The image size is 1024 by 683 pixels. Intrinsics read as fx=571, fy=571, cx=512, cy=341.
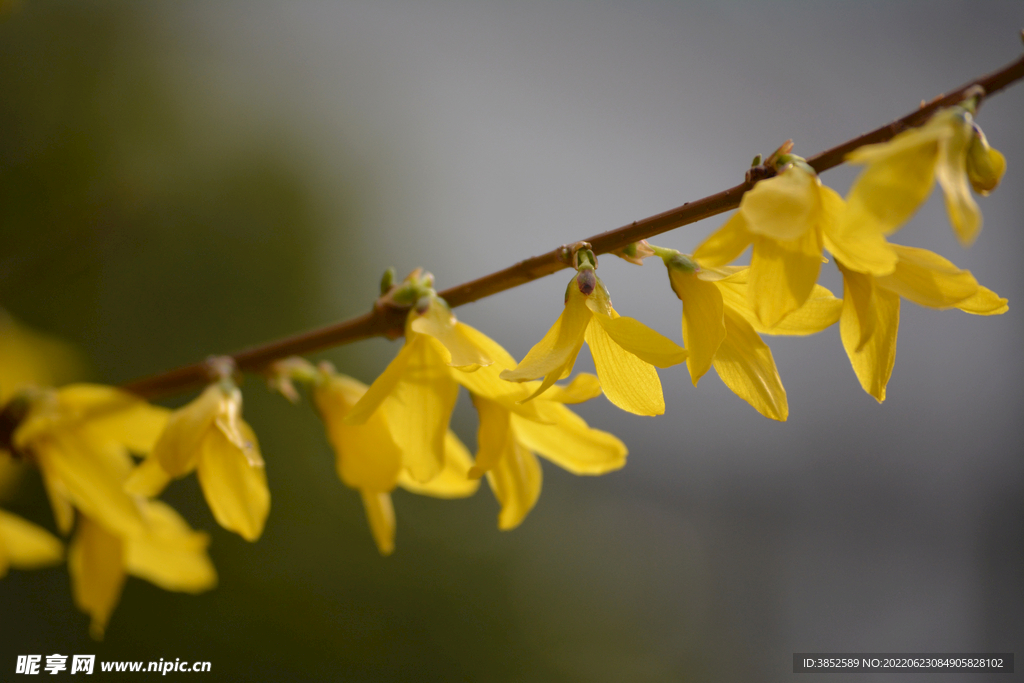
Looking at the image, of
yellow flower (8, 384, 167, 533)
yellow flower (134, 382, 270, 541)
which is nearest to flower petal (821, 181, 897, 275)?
yellow flower (134, 382, 270, 541)

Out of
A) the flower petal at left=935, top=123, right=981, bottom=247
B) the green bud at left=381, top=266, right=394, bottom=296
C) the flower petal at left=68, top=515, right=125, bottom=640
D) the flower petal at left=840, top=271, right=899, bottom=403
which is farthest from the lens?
the flower petal at left=68, top=515, right=125, bottom=640

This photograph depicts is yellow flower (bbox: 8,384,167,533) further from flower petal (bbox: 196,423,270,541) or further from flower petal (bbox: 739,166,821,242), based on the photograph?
flower petal (bbox: 739,166,821,242)

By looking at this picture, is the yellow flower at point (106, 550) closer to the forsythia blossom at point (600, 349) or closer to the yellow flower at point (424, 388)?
the yellow flower at point (424, 388)

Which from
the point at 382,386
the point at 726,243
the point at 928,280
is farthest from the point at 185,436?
the point at 928,280

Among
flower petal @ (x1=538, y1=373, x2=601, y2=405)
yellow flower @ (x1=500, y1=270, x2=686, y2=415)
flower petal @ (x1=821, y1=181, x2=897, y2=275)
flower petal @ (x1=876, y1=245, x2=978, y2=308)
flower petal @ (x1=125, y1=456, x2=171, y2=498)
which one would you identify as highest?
flower petal @ (x1=821, y1=181, x2=897, y2=275)

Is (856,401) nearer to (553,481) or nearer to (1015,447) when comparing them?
(1015,447)

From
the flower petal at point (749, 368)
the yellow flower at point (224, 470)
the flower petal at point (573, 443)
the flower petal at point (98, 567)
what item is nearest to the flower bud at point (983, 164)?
the flower petal at point (749, 368)

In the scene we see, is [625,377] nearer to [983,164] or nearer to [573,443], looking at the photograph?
[573,443]
